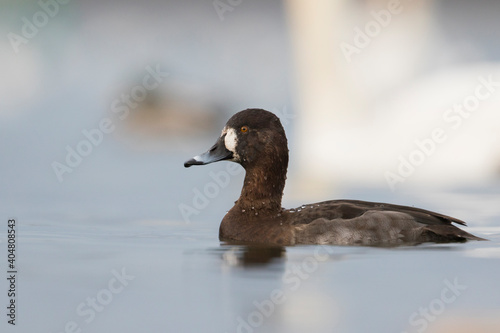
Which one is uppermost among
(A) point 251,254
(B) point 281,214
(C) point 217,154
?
(C) point 217,154

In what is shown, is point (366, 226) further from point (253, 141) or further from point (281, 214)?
point (253, 141)

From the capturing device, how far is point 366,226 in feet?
21.4

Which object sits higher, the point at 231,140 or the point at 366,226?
the point at 231,140

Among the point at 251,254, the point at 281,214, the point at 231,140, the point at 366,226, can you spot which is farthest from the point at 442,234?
the point at 231,140

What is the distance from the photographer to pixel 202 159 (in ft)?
22.7

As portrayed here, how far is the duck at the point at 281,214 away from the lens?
21.4 feet

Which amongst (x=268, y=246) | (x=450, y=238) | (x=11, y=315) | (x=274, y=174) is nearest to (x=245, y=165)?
(x=274, y=174)

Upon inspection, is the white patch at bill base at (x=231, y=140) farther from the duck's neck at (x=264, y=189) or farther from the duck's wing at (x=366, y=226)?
the duck's wing at (x=366, y=226)

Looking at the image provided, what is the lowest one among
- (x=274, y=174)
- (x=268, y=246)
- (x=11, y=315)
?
(x=11, y=315)

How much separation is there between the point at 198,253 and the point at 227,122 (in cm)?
116

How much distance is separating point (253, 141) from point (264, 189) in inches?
13.4

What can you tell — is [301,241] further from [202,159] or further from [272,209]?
[202,159]

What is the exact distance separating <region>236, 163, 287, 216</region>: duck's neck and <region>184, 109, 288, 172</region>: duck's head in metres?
0.04

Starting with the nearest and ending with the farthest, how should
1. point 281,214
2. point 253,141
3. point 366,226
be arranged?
point 366,226 < point 281,214 < point 253,141
